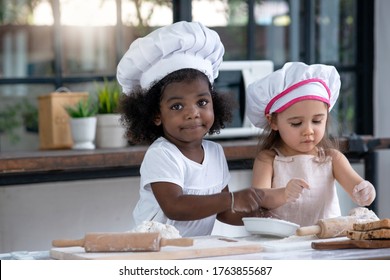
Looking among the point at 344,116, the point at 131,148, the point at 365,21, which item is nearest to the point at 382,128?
the point at 344,116

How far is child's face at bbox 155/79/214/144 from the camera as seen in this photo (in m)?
2.62

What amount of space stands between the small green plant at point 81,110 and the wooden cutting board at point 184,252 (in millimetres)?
2164

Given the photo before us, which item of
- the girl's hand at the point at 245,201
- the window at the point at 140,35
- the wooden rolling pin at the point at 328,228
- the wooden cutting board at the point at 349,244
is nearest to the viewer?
the wooden cutting board at the point at 349,244

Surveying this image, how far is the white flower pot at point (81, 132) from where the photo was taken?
172 inches

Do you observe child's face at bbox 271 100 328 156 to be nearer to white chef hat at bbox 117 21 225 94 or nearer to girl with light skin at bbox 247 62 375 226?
girl with light skin at bbox 247 62 375 226

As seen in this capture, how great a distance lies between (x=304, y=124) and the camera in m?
2.81

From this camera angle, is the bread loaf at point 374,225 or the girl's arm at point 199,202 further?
the girl's arm at point 199,202

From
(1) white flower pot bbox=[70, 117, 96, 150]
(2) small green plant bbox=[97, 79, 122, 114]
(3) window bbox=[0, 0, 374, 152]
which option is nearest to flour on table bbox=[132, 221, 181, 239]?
(1) white flower pot bbox=[70, 117, 96, 150]

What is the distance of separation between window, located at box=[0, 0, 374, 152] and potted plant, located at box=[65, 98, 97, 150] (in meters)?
0.67

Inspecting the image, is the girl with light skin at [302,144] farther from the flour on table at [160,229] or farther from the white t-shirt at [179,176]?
the flour on table at [160,229]

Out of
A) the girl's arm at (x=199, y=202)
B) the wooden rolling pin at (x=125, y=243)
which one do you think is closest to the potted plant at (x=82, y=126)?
the girl's arm at (x=199, y=202)

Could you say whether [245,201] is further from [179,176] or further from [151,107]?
[151,107]

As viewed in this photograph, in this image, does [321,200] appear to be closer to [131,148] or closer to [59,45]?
[131,148]
